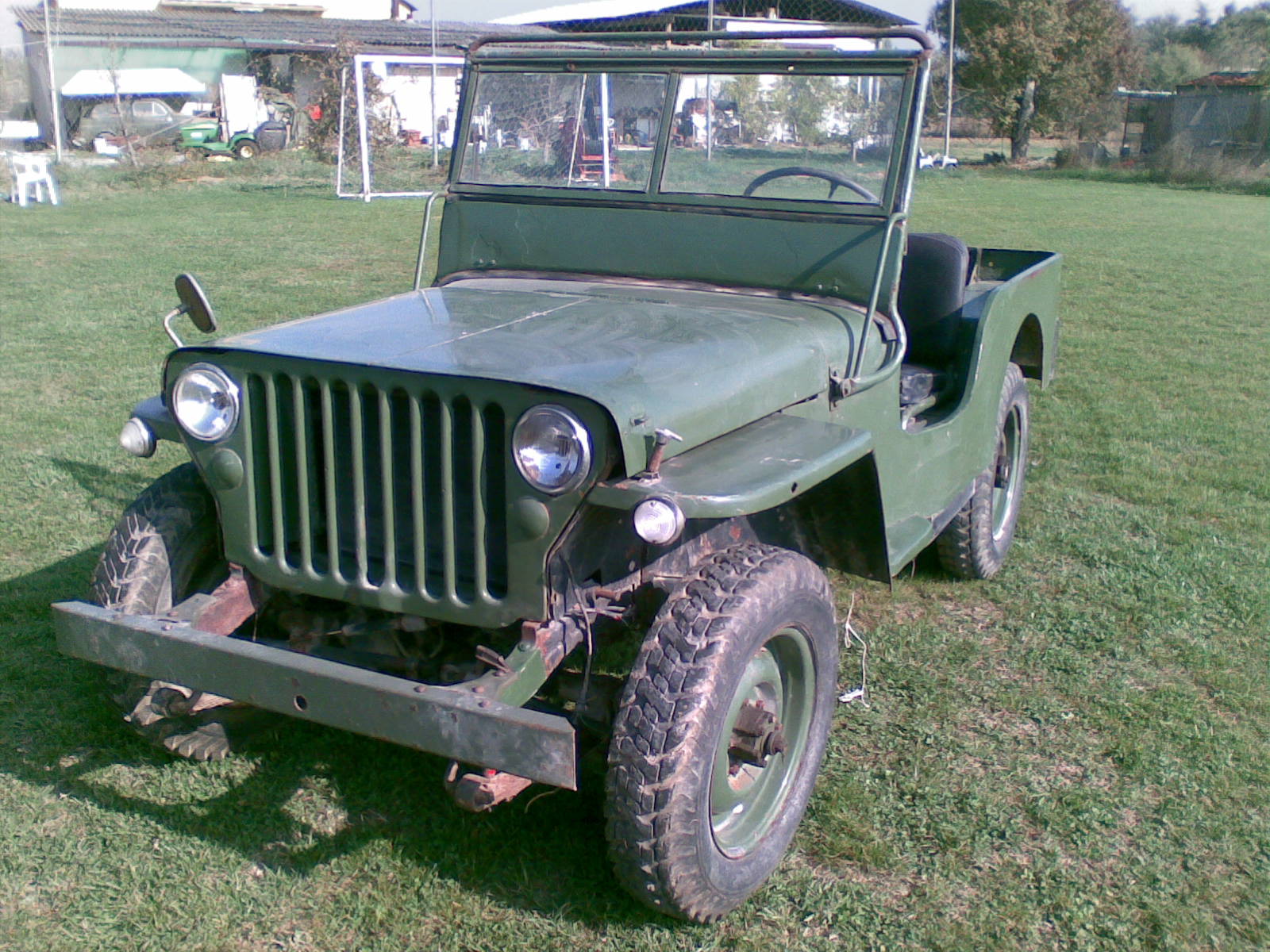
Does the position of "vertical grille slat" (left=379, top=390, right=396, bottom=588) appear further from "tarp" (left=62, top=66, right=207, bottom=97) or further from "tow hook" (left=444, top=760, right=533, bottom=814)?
"tarp" (left=62, top=66, right=207, bottom=97)

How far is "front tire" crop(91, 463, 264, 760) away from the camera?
3057 mm

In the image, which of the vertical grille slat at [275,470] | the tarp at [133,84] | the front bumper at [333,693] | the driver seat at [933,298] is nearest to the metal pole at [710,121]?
the driver seat at [933,298]

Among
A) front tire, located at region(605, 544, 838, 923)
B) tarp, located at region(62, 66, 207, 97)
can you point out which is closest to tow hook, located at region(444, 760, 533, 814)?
front tire, located at region(605, 544, 838, 923)

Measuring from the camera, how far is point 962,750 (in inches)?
140

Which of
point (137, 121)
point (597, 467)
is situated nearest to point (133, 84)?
point (137, 121)

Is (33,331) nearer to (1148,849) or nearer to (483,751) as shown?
(483,751)

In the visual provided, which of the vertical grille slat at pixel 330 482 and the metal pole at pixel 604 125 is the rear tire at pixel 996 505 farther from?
the vertical grille slat at pixel 330 482

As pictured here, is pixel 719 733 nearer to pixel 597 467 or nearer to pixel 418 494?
pixel 597 467

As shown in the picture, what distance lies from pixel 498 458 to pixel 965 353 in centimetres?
258

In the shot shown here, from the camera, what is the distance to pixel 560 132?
409cm

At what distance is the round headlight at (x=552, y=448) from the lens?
2.49 meters

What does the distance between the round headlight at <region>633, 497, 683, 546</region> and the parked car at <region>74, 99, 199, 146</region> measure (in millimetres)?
28953

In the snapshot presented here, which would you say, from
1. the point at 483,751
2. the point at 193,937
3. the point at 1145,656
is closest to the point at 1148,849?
the point at 1145,656

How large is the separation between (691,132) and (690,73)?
18cm
